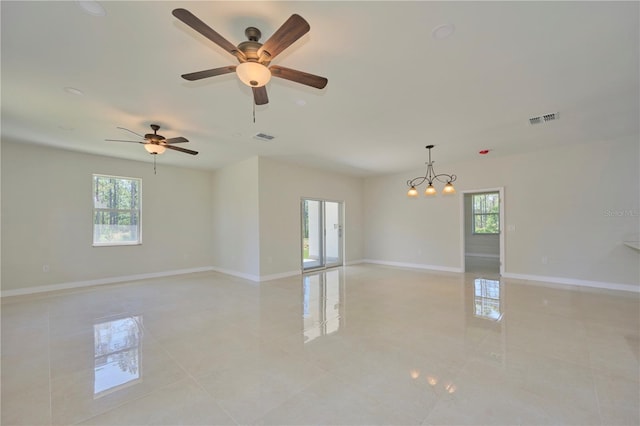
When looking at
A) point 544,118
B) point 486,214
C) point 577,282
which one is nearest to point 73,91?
point 544,118

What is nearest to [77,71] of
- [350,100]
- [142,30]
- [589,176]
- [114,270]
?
[142,30]

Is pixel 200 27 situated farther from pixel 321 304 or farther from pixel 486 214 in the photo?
pixel 486 214

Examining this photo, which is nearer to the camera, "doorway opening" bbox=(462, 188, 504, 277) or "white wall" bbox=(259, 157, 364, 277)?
"white wall" bbox=(259, 157, 364, 277)

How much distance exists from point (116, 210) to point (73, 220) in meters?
0.77

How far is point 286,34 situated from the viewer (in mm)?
1809

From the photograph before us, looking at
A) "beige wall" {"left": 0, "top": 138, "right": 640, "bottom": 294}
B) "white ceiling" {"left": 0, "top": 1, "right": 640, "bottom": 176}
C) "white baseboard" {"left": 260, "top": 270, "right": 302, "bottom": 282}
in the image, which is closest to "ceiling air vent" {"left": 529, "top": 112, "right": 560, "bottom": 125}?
"white ceiling" {"left": 0, "top": 1, "right": 640, "bottom": 176}

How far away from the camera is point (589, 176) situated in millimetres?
5395

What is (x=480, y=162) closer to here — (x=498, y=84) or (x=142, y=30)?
(x=498, y=84)

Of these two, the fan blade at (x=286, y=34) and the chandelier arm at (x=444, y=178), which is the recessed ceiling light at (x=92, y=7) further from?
the chandelier arm at (x=444, y=178)

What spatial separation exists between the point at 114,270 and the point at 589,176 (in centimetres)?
1010

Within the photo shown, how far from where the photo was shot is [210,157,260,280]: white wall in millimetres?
6312

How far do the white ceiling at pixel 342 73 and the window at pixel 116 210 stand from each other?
138 centimetres

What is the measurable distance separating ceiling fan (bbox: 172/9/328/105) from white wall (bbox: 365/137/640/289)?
18.5 feet

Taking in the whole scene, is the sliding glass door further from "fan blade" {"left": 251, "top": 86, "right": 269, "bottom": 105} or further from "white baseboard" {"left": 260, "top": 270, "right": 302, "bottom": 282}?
"fan blade" {"left": 251, "top": 86, "right": 269, "bottom": 105}
